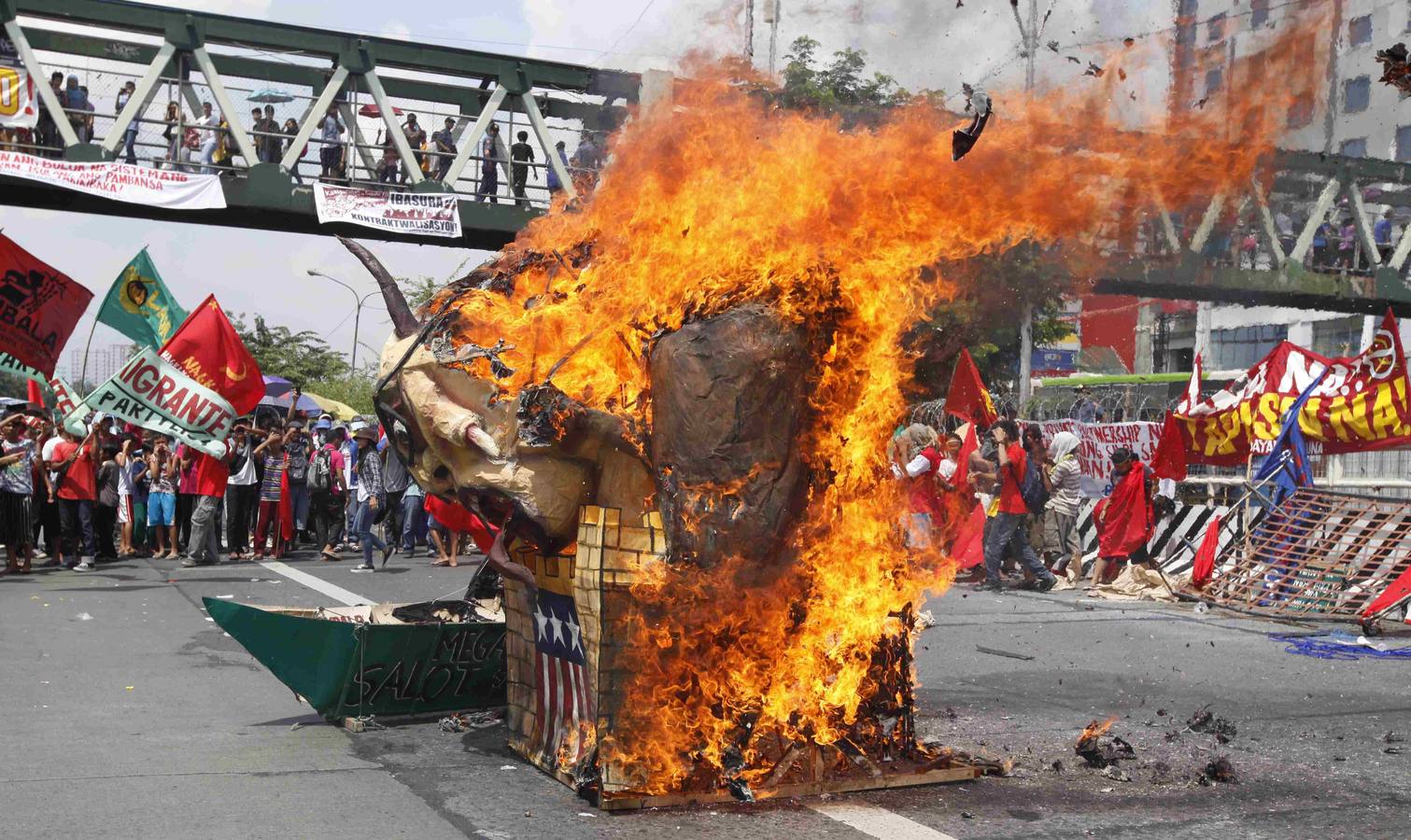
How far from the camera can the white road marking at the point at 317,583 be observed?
13.4m

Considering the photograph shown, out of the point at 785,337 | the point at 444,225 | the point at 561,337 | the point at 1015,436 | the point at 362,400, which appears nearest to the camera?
the point at 785,337

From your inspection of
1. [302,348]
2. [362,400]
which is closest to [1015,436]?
[362,400]

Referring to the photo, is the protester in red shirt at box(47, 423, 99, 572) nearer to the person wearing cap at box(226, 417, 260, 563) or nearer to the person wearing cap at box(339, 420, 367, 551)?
the person wearing cap at box(226, 417, 260, 563)

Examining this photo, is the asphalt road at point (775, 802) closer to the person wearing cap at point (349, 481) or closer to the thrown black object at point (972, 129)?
the thrown black object at point (972, 129)

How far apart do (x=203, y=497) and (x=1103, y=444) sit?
1217 cm

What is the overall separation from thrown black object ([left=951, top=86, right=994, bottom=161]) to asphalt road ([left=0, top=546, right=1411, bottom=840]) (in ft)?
8.90

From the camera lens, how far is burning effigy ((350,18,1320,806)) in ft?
17.4

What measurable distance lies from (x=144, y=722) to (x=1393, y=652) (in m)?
8.84

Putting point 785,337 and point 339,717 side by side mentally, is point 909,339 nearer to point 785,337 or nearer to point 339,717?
point 785,337

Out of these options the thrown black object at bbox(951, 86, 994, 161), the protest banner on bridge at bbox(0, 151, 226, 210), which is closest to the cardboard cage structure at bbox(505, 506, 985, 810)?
the thrown black object at bbox(951, 86, 994, 161)

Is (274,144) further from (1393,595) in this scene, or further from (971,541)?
(1393,595)

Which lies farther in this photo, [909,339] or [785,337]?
[909,339]

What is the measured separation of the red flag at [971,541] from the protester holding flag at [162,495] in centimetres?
1052

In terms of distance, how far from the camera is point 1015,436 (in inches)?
603
